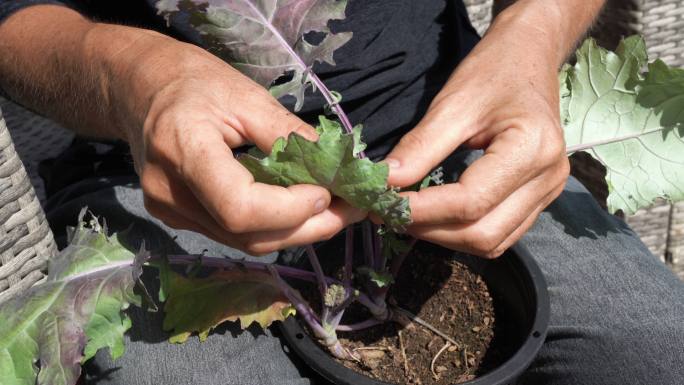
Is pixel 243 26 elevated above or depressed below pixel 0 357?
above

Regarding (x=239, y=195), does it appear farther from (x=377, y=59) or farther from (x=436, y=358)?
(x=377, y=59)

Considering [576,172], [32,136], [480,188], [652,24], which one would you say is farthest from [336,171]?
[576,172]

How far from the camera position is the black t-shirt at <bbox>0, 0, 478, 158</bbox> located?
1.01 meters

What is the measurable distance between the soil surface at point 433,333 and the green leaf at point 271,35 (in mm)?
271

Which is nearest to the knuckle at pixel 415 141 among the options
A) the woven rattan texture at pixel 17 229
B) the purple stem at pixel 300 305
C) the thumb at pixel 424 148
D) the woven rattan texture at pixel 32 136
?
the thumb at pixel 424 148

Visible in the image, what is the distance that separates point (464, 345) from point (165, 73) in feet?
1.48

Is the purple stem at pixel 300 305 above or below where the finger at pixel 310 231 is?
below

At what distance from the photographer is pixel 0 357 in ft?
2.36

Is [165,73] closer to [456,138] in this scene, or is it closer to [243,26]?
[243,26]

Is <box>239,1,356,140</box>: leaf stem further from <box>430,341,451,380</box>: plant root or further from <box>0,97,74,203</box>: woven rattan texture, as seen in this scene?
<box>0,97,74,203</box>: woven rattan texture

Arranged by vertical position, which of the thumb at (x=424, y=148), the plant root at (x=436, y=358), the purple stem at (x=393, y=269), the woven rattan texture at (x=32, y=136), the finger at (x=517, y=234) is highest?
the thumb at (x=424, y=148)

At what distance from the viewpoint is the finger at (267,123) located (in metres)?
0.64

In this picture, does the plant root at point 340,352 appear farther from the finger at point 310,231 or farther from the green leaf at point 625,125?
the green leaf at point 625,125

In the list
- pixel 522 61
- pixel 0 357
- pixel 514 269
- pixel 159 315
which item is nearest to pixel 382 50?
pixel 522 61
